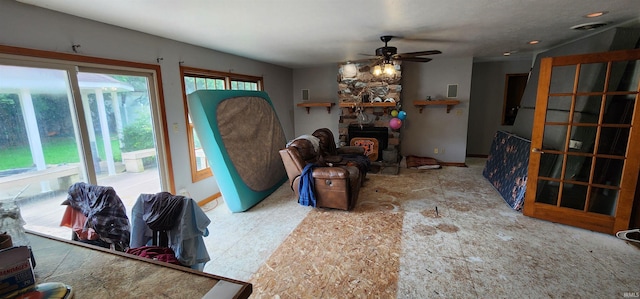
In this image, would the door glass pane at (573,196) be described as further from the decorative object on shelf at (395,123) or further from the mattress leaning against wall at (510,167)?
the decorative object on shelf at (395,123)

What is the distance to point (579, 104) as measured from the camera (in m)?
2.99

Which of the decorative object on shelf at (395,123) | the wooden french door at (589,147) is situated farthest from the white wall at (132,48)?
the wooden french door at (589,147)

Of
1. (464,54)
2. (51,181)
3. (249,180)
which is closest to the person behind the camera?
(51,181)

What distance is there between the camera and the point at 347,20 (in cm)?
271

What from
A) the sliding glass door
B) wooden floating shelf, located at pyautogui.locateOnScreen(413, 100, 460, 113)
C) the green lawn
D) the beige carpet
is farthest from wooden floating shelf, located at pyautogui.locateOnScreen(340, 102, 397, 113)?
the green lawn

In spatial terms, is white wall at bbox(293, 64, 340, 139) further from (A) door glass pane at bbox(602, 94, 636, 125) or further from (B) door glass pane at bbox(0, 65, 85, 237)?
(B) door glass pane at bbox(0, 65, 85, 237)

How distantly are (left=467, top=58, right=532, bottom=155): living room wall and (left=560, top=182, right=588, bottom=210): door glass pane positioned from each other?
3515 millimetres

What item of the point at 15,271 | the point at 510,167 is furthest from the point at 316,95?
the point at 15,271

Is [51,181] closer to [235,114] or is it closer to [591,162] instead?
[235,114]

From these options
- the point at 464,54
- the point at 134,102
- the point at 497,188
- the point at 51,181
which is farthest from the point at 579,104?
the point at 51,181

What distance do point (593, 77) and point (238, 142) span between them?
4.27 metres

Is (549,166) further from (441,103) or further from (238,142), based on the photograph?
(238,142)

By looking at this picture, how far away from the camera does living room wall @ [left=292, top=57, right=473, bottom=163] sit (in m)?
5.49

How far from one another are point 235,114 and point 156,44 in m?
1.23
